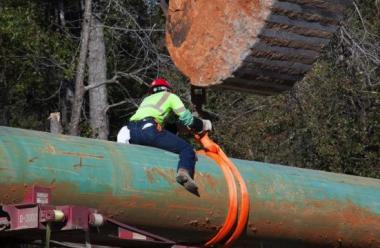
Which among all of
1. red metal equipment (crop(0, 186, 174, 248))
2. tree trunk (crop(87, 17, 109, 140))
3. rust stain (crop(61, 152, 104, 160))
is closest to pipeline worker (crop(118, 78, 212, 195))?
rust stain (crop(61, 152, 104, 160))

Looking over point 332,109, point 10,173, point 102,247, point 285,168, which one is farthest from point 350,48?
point 10,173

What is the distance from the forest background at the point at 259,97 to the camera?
14359mm

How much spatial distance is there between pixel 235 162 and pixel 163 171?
0.63 meters

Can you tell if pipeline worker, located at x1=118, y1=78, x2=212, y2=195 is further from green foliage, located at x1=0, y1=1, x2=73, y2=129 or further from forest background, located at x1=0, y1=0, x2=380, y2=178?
green foliage, located at x1=0, y1=1, x2=73, y2=129

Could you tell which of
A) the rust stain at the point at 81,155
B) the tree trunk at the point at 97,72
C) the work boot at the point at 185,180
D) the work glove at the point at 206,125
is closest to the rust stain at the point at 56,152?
the rust stain at the point at 81,155

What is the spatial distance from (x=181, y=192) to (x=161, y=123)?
2.57 feet

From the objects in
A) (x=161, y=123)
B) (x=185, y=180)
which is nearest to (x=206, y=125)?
(x=161, y=123)

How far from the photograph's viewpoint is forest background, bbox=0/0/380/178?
14359 mm

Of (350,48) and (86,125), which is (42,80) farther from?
(350,48)

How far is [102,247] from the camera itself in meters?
5.62

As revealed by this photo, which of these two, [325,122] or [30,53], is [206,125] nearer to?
[325,122]

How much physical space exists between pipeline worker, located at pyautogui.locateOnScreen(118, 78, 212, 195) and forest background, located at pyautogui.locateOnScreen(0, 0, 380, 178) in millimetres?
6781

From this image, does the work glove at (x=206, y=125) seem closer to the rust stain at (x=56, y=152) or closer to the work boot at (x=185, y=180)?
the work boot at (x=185, y=180)

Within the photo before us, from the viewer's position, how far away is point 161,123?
19.9 ft
